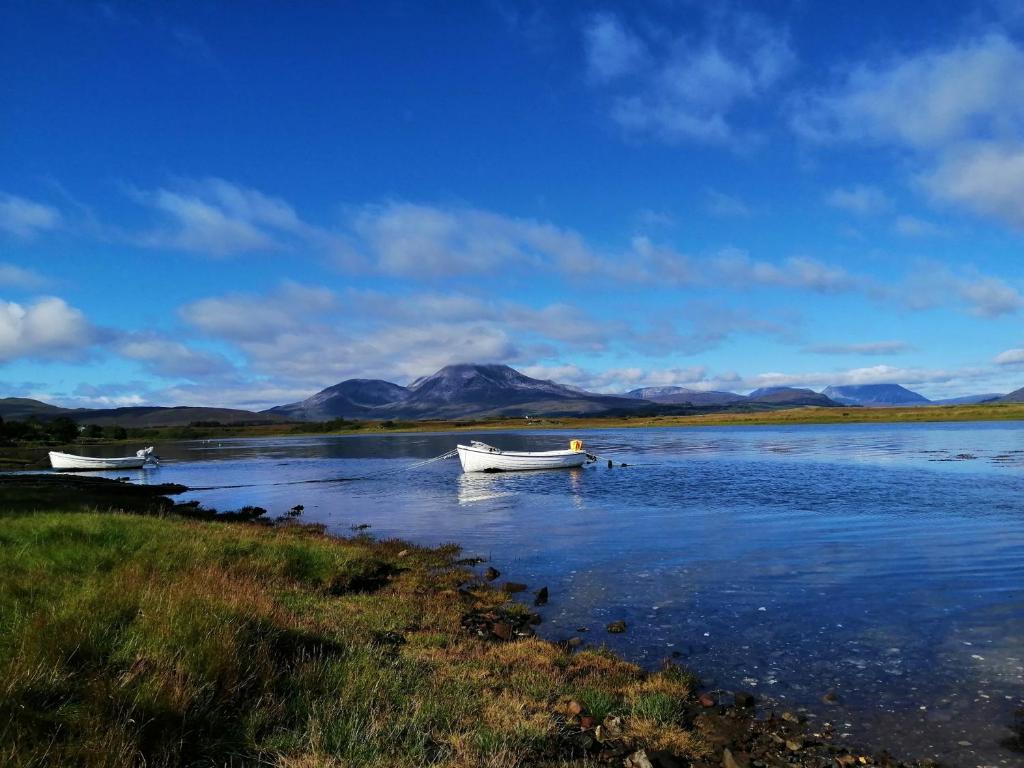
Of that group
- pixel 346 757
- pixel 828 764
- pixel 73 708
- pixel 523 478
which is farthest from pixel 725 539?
pixel 523 478

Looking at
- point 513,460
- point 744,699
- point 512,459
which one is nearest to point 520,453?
point 512,459

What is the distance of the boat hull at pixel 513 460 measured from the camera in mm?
70750

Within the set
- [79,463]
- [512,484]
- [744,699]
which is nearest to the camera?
[744,699]

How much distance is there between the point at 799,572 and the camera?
21.6 m

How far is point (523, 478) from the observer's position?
65.8m

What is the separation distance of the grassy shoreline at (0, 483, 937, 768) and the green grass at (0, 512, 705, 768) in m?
0.03

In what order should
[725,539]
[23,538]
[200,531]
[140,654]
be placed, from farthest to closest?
[725,539] < [200,531] < [23,538] < [140,654]

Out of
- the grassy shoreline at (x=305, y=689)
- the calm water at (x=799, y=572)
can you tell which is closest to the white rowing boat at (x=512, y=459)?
the calm water at (x=799, y=572)

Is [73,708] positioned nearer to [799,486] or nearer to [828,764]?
[828,764]

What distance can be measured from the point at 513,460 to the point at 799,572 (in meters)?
51.1

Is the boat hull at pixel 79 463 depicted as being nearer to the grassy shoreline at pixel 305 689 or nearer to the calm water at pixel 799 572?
the calm water at pixel 799 572

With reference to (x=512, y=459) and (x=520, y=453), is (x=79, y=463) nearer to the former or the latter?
(x=512, y=459)

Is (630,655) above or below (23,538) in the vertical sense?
below

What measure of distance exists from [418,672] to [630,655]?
5.69 metres
